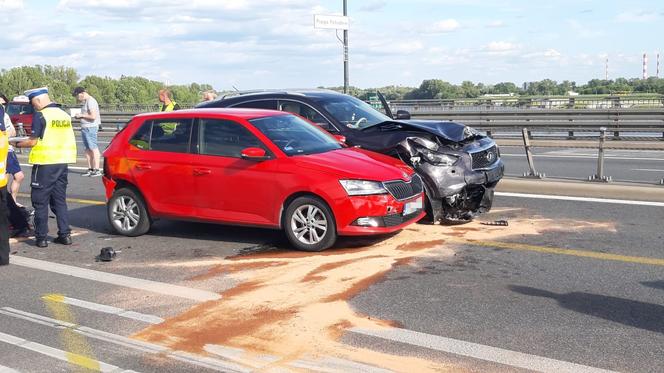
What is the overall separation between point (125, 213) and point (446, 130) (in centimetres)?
424

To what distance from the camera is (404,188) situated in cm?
807

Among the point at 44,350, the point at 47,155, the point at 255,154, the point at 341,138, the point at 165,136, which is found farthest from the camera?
the point at 341,138

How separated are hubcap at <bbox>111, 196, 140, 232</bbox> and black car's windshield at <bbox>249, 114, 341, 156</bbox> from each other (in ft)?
6.61

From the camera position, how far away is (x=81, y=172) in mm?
17094

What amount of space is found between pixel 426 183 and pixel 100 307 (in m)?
4.17

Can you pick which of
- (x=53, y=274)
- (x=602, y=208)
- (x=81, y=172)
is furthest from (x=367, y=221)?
(x=81, y=172)

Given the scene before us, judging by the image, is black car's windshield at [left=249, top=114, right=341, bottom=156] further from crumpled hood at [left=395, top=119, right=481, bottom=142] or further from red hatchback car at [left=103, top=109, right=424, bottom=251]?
crumpled hood at [left=395, top=119, right=481, bottom=142]

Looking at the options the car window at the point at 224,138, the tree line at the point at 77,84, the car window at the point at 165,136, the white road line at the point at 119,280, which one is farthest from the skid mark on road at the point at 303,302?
the tree line at the point at 77,84

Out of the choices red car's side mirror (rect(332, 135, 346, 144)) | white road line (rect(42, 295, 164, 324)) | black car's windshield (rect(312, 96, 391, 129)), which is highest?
black car's windshield (rect(312, 96, 391, 129))

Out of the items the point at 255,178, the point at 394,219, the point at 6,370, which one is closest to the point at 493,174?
the point at 394,219

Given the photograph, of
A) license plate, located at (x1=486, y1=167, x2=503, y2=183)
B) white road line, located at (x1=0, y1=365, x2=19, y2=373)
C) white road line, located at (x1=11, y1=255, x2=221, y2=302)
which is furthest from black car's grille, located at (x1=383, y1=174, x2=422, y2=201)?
white road line, located at (x1=0, y1=365, x2=19, y2=373)

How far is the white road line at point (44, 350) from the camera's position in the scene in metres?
4.70

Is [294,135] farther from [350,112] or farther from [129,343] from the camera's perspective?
[129,343]

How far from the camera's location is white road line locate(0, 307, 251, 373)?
4.71m
